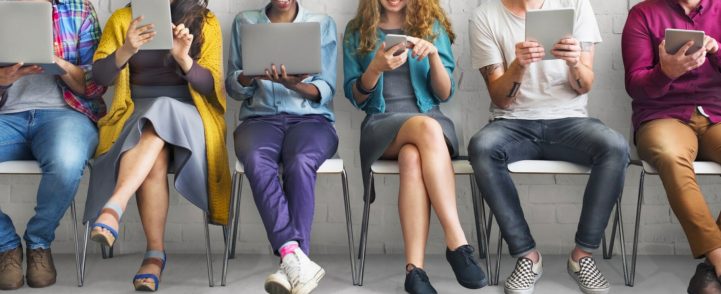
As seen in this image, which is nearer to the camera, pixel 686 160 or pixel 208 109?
pixel 686 160

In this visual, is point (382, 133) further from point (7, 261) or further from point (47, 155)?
point (7, 261)

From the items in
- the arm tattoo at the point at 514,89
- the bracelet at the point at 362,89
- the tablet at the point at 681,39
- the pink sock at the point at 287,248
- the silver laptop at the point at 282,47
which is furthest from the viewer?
the bracelet at the point at 362,89

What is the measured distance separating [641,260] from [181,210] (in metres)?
1.85

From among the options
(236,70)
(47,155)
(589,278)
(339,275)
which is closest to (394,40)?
(236,70)

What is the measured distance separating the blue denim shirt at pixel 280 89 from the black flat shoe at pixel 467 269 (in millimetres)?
782

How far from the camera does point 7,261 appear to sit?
2828 millimetres

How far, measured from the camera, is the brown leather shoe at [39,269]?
2832 millimetres

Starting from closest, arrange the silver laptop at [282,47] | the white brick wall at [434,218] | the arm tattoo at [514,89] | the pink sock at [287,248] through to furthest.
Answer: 1. the pink sock at [287,248]
2. the silver laptop at [282,47]
3. the arm tattoo at [514,89]
4. the white brick wall at [434,218]

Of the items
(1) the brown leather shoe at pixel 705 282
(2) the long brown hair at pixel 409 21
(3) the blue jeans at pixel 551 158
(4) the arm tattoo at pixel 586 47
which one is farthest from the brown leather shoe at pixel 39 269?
(1) the brown leather shoe at pixel 705 282

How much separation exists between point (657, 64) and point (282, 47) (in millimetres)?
1284

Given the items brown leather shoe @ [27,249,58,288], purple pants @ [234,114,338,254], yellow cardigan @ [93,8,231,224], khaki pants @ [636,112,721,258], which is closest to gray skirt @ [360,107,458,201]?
purple pants @ [234,114,338,254]

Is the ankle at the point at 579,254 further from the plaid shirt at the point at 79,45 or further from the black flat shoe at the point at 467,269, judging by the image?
the plaid shirt at the point at 79,45

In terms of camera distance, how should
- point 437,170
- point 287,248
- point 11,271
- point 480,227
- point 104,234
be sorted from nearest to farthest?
1. point 104,234
2. point 287,248
3. point 437,170
4. point 11,271
5. point 480,227

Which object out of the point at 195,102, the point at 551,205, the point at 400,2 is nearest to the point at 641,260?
the point at 551,205
